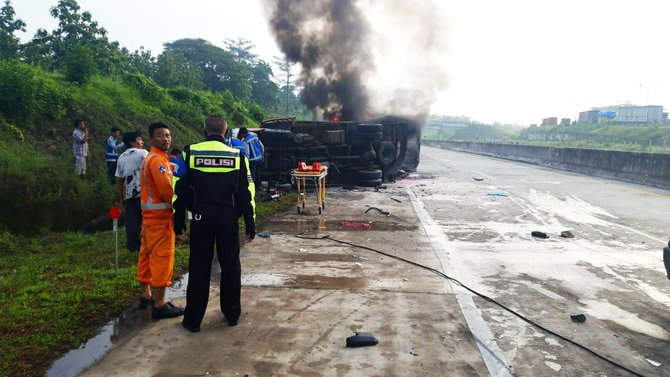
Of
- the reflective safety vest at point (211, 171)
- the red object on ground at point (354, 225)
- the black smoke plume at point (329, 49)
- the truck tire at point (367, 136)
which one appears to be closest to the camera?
the reflective safety vest at point (211, 171)

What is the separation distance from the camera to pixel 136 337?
Answer: 409cm

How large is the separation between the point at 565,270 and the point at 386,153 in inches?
396

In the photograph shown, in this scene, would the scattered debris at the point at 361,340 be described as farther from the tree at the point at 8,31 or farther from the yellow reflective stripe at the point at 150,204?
the tree at the point at 8,31

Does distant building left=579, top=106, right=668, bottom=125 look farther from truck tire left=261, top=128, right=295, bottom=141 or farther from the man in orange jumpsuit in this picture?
the man in orange jumpsuit

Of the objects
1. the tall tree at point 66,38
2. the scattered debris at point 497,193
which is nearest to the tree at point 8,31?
the tall tree at point 66,38

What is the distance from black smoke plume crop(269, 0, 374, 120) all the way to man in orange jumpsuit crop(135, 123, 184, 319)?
15.8 metres

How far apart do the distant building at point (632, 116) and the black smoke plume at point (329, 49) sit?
53.5 metres

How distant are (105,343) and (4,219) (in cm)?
543

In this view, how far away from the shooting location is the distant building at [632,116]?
6106 cm

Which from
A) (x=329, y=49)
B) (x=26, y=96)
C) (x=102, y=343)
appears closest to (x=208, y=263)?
(x=102, y=343)

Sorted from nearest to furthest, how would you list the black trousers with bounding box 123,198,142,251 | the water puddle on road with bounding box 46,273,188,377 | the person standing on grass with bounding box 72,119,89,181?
the water puddle on road with bounding box 46,273,188,377
the black trousers with bounding box 123,198,142,251
the person standing on grass with bounding box 72,119,89,181

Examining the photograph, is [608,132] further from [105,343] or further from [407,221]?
[105,343]

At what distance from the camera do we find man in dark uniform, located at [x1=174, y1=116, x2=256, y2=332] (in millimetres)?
4180

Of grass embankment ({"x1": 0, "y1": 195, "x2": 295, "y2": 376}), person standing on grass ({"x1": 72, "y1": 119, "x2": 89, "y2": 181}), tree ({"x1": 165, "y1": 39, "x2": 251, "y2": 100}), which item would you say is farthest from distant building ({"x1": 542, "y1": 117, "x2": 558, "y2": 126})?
grass embankment ({"x1": 0, "y1": 195, "x2": 295, "y2": 376})
